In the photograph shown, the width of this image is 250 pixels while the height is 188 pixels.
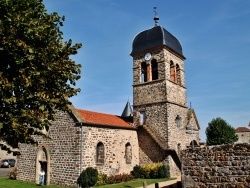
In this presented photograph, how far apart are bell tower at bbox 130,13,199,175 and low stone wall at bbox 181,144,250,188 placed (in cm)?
1375

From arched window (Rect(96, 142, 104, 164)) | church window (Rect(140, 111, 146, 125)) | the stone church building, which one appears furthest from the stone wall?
church window (Rect(140, 111, 146, 125))

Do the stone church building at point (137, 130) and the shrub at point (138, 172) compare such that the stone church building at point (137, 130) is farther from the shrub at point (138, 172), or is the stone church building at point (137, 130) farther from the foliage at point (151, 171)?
the foliage at point (151, 171)

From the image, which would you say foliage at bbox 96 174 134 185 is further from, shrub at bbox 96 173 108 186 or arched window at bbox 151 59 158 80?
arched window at bbox 151 59 158 80

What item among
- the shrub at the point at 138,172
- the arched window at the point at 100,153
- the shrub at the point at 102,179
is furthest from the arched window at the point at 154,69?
the shrub at the point at 102,179

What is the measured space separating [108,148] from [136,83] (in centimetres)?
788

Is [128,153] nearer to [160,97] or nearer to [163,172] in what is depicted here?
[163,172]

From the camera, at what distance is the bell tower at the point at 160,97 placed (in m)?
23.8

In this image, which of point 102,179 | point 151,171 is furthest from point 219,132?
point 102,179

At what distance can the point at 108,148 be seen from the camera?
68.6 ft

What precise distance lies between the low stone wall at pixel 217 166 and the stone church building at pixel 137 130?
9042mm

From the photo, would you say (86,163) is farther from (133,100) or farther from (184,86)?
(184,86)

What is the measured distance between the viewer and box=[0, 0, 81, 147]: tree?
8.87 metres

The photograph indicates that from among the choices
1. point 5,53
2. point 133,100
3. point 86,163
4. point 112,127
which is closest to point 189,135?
point 133,100

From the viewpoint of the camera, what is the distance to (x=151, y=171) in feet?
73.7
